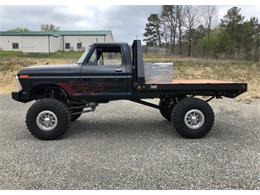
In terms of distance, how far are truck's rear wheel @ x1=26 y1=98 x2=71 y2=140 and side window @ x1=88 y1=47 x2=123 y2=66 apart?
115cm

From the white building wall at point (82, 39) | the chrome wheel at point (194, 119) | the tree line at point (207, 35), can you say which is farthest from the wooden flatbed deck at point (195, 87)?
the white building wall at point (82, 39)

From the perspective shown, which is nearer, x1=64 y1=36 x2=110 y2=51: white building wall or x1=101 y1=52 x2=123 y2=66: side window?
x1=101 y1=52 x2=123 y2=66: side window

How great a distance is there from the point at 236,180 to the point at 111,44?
375cm

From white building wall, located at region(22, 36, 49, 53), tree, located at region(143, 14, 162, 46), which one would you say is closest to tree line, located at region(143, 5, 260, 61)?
tree, located at region(143, 14, 162, 46)

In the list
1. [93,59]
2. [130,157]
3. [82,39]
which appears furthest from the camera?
[82,39]

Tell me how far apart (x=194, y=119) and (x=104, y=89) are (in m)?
1.95

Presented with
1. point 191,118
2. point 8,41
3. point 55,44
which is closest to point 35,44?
point 55,44

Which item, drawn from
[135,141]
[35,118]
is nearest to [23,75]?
[35,118]

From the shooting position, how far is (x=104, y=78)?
618 centimetres

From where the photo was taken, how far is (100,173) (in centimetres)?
437

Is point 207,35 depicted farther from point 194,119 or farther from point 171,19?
point 194,119

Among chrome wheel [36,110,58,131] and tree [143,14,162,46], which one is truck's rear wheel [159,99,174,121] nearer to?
chrome wheel [36,110,58,131]

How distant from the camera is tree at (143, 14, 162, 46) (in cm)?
5681

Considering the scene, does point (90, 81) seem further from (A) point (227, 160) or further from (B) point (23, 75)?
(A) point (227, 160)
